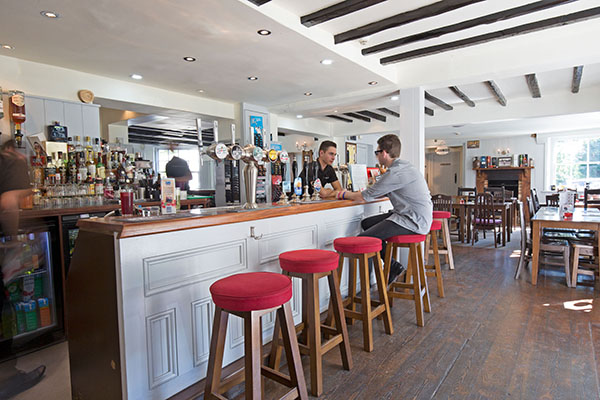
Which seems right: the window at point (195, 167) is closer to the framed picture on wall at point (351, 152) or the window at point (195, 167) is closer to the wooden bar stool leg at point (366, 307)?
the framed picture on wall at point (351, 152)

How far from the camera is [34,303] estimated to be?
2.76 metres

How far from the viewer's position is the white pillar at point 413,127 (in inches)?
200

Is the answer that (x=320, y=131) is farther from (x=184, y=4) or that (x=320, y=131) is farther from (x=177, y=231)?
(x=177, y=231)

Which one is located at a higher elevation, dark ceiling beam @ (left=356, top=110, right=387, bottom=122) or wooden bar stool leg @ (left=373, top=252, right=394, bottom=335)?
dark ceiling beam @ (left=356, top=110, right=387, bottom=122)

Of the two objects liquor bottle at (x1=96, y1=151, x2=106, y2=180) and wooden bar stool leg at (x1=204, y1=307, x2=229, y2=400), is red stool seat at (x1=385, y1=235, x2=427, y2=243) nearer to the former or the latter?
wooden bar stool leg at (x1=204, y1=307, x2=229, y2=400)

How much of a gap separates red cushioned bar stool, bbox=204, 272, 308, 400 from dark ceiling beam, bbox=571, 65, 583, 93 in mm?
5584

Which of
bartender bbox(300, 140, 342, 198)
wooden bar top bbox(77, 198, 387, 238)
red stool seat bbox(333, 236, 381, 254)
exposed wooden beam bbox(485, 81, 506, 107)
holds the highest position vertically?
exposed wooden beam bbox(485, 81, 506, 107)

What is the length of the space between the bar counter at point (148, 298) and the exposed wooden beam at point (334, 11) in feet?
7.21

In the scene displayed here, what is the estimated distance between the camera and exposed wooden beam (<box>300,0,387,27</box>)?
3140 millimetres

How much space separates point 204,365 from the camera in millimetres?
2027

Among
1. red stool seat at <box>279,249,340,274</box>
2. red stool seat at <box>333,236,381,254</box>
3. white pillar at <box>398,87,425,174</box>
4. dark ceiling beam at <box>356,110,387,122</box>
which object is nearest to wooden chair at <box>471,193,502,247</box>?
white pillar at <box>398,87,425,174</box>

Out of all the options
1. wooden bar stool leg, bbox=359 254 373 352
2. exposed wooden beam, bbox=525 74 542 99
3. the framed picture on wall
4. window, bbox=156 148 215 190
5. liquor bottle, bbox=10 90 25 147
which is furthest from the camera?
window, bbox=156 148 215 190

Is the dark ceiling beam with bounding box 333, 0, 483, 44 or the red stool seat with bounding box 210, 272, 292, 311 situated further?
the dark ceiling beam with bounding box 333, 0, 483, 44

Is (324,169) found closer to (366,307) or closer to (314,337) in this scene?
(366,307)
